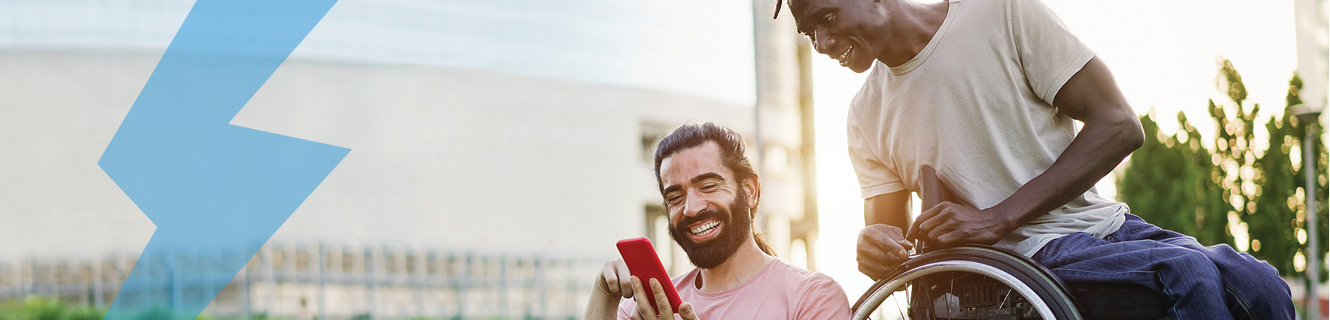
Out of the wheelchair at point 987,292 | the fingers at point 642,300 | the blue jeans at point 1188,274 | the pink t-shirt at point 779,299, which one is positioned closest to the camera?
the blue jeans at point 1188,274

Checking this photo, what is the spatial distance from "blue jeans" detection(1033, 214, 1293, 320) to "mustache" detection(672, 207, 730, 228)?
88 centimetres

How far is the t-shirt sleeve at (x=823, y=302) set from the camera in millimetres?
2529

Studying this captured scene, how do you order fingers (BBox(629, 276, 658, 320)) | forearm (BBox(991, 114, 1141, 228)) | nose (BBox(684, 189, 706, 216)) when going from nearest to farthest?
forearm (BBox(991, 114, 1141, 228)) → fingers (BBox(629, 276, 658, 320)) → nose (BBox(684, 189, 706, 216))

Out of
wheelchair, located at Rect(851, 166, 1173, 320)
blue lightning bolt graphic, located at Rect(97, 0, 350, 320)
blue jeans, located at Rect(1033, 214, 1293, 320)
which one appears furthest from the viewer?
blue lightning bolt graphic, located at Rect(97, 0, 350, 320)

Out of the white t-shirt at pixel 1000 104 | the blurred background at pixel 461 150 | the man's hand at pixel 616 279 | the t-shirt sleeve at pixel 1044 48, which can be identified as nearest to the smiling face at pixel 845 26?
the white t-shirt at pixel 1000 104

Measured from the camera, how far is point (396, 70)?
2348 centimetres

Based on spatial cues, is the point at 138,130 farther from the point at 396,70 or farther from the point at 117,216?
the point at 396,70

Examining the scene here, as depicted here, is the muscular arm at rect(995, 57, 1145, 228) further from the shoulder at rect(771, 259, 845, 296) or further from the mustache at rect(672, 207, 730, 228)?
the mustache at rect(672, 207, 730, 228)

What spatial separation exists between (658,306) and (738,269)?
44cm

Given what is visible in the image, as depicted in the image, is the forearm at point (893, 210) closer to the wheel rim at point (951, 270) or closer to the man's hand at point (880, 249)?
the man's hand at point (880, 249)

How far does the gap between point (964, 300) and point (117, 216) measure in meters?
20.3

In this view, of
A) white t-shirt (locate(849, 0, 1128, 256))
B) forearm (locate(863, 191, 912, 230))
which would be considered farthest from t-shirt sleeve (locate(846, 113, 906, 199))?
white t-shirt (locate(849, 0, 1128, 256))

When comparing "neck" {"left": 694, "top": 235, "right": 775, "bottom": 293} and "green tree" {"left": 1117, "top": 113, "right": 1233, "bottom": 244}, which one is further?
"green tree" {"left": 1117, "top": 113, "right": 1233, "bottom": 244}

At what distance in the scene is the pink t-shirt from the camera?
8.39ft
